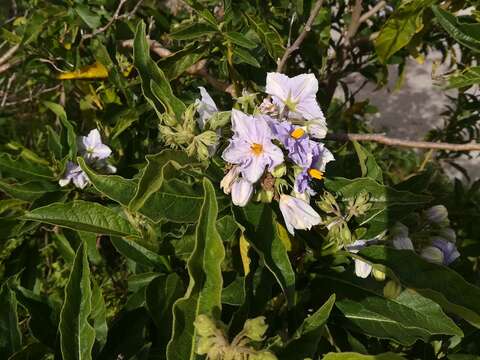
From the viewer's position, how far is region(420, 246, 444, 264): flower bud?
1.07 meters

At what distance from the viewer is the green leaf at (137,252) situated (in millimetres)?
1174

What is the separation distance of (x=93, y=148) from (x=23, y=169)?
0.64 feet

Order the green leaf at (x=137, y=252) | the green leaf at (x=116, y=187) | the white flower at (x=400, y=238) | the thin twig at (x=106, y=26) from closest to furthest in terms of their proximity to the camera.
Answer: the green leaf at (x=116, y=187)
the white flower at (x=400, y=238)
the green leaf at (x=137, y=252)
the thin twig at (x=106, y=26)

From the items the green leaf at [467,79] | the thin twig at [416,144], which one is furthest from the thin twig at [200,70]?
the green leaf at [467,79]

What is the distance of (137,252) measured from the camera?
3.90 feet

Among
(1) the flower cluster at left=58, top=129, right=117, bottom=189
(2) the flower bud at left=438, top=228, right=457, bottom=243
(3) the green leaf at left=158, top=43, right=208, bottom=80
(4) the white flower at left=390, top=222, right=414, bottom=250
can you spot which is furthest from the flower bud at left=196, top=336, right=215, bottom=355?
(1) the flower cluster at left=58, top=129, right=117, bottom=189

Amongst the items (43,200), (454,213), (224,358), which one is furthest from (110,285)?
(224,358)

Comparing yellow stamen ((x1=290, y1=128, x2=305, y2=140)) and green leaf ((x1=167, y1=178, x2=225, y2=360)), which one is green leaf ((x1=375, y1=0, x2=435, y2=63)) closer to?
yellow stamen ((x1=290, y1=128, x2=305, y2=140))

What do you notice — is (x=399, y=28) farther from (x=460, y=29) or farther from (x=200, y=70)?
(x=200, y=70)

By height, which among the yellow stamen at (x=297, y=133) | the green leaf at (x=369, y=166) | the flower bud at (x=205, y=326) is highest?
the yellow stamen at (x=297, y=133)

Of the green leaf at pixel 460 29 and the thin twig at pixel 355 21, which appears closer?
the green leaf at pixel 460 29

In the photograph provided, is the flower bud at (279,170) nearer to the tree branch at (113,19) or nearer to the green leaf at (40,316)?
the green leaf at (40,316)

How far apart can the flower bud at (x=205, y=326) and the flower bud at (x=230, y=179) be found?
0.25 m

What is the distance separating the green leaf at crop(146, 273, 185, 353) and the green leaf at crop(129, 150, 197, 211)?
0.28 metres
